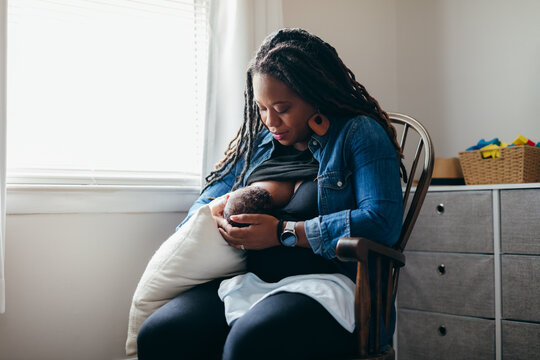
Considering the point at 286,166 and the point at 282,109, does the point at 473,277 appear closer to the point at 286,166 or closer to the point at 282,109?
the point at 286,166

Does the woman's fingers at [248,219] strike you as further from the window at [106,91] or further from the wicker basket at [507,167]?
the wicker basket at [507,167]

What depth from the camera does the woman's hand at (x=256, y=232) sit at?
4.01 feet

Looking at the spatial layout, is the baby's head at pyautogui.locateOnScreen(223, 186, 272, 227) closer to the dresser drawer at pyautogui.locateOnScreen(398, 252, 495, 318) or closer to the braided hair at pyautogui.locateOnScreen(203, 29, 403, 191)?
the braided hair at pyautogui.locateOnScreen(203, 29, 403, 191)

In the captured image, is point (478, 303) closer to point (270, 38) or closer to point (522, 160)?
point (522, 160)

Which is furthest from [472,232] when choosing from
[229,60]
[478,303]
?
[229,60]

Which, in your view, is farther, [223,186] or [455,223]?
[455,223]

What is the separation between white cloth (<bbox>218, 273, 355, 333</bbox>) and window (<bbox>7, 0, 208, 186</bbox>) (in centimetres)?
87

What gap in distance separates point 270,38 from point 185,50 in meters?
0.77

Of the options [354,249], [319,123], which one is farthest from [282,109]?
[354,249]

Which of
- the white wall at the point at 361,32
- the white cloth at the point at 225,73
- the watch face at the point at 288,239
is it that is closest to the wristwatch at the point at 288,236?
the watch face at the point at 288,239

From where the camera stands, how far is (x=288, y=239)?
1212mm

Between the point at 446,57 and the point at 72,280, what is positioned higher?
the point at 446,57

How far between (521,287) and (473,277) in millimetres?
175

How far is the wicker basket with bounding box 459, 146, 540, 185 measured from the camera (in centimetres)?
186
